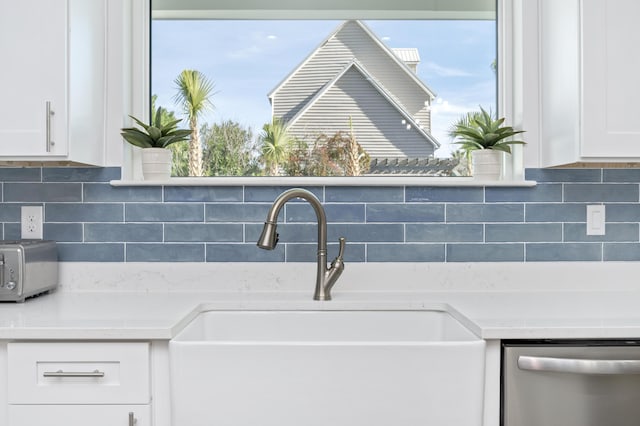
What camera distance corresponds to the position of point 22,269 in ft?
5.57

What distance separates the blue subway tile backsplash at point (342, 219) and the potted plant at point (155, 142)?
6 centimetres

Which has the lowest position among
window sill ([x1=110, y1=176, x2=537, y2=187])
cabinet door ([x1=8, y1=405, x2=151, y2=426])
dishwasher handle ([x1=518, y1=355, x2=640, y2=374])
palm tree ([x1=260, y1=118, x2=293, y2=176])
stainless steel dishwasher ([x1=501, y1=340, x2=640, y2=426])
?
cabinet door ([x1=8, y1=405, x2=151, y2=426])

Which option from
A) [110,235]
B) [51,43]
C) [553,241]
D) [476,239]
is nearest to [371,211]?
[476,239]

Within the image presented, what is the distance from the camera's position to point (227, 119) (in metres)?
2.15

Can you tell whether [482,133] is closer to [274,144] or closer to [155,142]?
[274,144]

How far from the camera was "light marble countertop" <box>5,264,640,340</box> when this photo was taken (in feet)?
4.49

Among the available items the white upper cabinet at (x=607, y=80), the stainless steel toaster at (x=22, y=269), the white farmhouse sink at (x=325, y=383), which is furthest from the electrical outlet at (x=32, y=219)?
the white upper cabinet at (x=607, y=80)

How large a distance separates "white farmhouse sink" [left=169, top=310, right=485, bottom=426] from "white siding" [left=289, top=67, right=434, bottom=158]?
101 centimetres

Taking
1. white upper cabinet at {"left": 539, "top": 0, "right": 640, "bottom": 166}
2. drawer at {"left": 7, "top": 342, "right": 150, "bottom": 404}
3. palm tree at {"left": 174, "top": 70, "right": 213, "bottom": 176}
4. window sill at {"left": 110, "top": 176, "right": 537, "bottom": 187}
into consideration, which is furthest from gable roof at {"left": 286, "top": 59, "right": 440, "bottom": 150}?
drawer at {"left": 7, "top": 342, "right": 150, "bottom": 404}

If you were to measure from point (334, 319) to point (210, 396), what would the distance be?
1.79 feet

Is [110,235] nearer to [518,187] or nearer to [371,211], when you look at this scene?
[371,211]

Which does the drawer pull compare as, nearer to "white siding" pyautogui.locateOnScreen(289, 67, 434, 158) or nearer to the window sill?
the window sill

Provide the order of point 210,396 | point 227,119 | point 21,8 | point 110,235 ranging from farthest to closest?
point 227,119 → point 110,235 → point 21,8 → point 210,396

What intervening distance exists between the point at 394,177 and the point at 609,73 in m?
0.81
